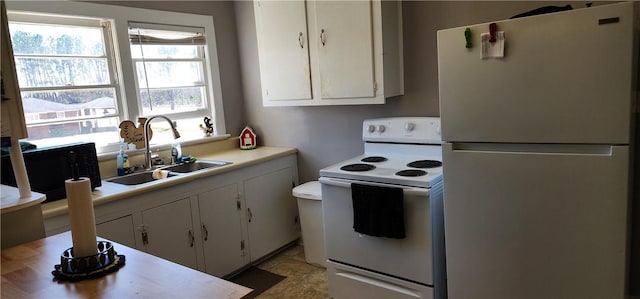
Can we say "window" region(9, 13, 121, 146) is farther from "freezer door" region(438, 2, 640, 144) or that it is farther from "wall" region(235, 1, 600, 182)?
"freezer door" region(438, 2, 640, 144)

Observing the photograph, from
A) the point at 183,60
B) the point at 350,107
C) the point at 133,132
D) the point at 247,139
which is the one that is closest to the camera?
the point at 133,132

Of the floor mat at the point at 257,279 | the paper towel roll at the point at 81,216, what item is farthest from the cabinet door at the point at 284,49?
the paper towel roll at the point at 81,216

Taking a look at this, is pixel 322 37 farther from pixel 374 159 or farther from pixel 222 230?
pixel 222 230

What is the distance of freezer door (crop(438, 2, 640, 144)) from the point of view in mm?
1528

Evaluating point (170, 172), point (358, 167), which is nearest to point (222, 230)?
point (170, 172)

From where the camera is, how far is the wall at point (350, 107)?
8.27ft

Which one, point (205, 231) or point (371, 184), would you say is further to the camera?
point (205, 231)

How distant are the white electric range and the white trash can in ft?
1.57

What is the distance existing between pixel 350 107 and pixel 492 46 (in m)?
1.43

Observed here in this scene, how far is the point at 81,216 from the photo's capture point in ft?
3.84

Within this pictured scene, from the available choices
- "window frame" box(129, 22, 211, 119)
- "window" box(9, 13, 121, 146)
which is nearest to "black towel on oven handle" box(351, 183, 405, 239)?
"window frame" box(129, 22, 211, 119)

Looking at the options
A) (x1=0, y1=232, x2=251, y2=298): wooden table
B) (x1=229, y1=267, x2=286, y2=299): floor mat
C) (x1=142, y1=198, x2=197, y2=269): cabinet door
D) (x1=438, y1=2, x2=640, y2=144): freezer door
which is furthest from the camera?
(x1=229, y1=267, x2=286, y2=299): floor mat

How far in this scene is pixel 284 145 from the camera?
11.8 ft

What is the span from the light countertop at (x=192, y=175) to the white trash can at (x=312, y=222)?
43 cm
